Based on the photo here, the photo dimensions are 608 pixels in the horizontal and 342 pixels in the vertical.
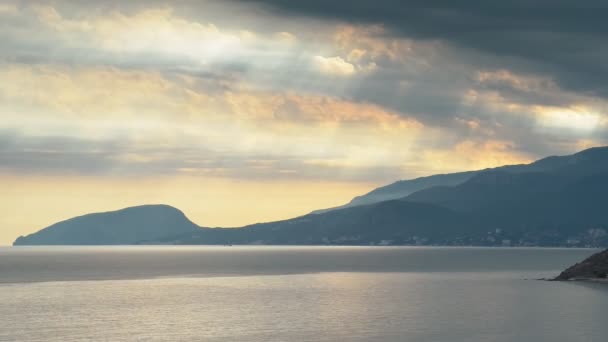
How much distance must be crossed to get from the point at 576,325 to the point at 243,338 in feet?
162

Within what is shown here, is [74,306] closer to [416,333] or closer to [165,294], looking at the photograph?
[165,294]

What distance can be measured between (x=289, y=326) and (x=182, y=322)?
1668 centimetres

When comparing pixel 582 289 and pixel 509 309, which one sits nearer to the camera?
pixel 509 309

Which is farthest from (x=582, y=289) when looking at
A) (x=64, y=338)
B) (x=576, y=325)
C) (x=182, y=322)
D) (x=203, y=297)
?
(x=64, y=338)

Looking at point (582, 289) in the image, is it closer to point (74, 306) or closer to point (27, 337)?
point (74, 306)

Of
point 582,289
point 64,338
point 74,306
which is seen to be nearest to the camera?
point 64,338

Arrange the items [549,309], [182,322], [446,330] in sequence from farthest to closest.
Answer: [549,309], [182,322], [446,330]

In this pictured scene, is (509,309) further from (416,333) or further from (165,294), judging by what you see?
(165,294)

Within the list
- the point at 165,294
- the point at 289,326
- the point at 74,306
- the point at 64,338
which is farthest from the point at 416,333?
the point at 165,294

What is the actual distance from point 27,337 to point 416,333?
1988 inches

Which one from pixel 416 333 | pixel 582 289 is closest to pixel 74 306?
pixel 416 333

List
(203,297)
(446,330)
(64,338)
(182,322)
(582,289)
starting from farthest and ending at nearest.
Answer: (582,289) → (203,297) → (182,322) → (446,330) → (64,338)

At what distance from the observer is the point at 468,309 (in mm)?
142875

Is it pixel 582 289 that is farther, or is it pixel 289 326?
pixel 582 289
